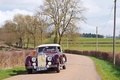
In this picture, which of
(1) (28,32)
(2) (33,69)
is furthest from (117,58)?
(1) (28,32)

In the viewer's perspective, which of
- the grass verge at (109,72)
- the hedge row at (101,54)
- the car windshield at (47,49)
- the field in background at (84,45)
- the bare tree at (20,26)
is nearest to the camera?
the grass verge at (109,72)

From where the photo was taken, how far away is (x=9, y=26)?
93188 millimetres

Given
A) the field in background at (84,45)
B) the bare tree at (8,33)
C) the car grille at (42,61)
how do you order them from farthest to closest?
the bare tree at (8,33)
the field in background at (84,45)
the car grille at (42,61)

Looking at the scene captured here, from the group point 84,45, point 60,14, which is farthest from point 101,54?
point 84,45

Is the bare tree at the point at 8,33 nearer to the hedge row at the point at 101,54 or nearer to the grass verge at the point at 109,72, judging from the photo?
the hedge row at the point at 101,54

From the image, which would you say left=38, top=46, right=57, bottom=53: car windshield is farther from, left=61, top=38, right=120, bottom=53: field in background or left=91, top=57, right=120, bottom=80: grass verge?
left=61, top=38, right=120, bottom=53: field in background

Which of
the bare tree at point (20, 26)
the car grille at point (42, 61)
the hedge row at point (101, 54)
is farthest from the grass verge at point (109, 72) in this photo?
the bare tree at point (20, 26)

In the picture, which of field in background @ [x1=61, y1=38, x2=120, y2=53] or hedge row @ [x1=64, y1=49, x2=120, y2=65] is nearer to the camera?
hedge row @ [x1=64, y1=49, x2=120, y2=65]

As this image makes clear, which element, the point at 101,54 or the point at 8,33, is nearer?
the point at 101,54

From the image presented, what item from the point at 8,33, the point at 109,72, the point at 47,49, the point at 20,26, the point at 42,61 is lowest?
the point at 109,72

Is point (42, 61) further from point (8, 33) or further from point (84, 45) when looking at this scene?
point (84, 45)

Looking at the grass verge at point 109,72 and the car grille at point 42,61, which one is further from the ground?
the car grille at point 42,61

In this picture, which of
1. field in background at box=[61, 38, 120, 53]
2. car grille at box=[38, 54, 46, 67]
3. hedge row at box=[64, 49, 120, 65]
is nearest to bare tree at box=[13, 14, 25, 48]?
field in background at box=[61, 38, 120, 53]

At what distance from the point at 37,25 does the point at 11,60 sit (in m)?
41.2
